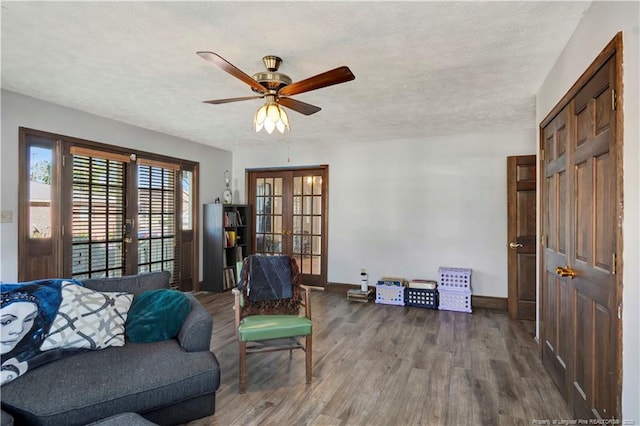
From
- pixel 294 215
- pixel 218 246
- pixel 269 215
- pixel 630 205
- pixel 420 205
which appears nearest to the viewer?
pixel 630 205

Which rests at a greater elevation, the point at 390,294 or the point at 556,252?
the point at 556,252

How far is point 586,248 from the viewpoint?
6.31 ft

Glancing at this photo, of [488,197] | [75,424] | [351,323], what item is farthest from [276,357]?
[488,197]

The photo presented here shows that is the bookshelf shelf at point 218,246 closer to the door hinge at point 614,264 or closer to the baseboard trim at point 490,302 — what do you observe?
the baseboard trim at point 490,302

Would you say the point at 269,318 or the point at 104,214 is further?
the point at 104,214

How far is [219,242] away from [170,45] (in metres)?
3.71

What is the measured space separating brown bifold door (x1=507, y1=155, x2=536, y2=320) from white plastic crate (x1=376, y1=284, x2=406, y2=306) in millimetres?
1383

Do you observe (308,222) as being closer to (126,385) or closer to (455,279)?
(455,279)

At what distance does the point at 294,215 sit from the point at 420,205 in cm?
221

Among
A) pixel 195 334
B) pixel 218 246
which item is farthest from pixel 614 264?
pixel 218 246

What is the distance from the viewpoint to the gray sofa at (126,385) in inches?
65.5

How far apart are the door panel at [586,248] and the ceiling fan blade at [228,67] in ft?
6.43

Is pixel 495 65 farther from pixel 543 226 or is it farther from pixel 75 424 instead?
pixel 75 424

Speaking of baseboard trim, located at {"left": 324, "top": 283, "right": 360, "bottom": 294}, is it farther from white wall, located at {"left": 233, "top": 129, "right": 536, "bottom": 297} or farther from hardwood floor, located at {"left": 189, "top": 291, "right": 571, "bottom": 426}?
hardwood floor, located at {"left": 189, "top": 291, "right": 571, "bottom": 426}
